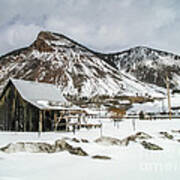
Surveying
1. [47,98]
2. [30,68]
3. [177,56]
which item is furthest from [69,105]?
[177,56]

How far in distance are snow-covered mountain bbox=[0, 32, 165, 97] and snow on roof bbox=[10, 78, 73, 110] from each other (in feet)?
253

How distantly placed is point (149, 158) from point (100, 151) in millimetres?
3134

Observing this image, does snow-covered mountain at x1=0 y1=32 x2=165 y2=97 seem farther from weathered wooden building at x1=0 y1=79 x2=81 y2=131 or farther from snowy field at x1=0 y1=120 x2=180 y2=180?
snowy field at x1=0 y1=120 x2=180 y2=180

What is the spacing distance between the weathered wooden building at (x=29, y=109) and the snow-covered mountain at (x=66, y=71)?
259ft

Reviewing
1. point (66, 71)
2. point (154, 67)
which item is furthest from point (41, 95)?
point (154, 67)

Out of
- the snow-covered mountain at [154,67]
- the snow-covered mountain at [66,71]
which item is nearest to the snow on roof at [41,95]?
the snow-covered mountain at [66,71]

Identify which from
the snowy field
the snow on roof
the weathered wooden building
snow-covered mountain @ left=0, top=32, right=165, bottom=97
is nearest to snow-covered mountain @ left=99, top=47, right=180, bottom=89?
snow-covered mountain @ left=0, top=32, right=165, bottom=97

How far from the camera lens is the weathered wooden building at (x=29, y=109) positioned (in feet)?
81.4

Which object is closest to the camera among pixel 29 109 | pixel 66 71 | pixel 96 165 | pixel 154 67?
pixel 96 165

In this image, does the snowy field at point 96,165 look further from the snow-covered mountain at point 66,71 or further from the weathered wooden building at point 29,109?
the snow-covered mountain at point 66,71

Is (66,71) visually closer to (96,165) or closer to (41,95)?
(41,95)

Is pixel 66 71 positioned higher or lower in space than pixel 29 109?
higher

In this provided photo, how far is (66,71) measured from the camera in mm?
127812

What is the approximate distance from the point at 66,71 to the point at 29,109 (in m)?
103
